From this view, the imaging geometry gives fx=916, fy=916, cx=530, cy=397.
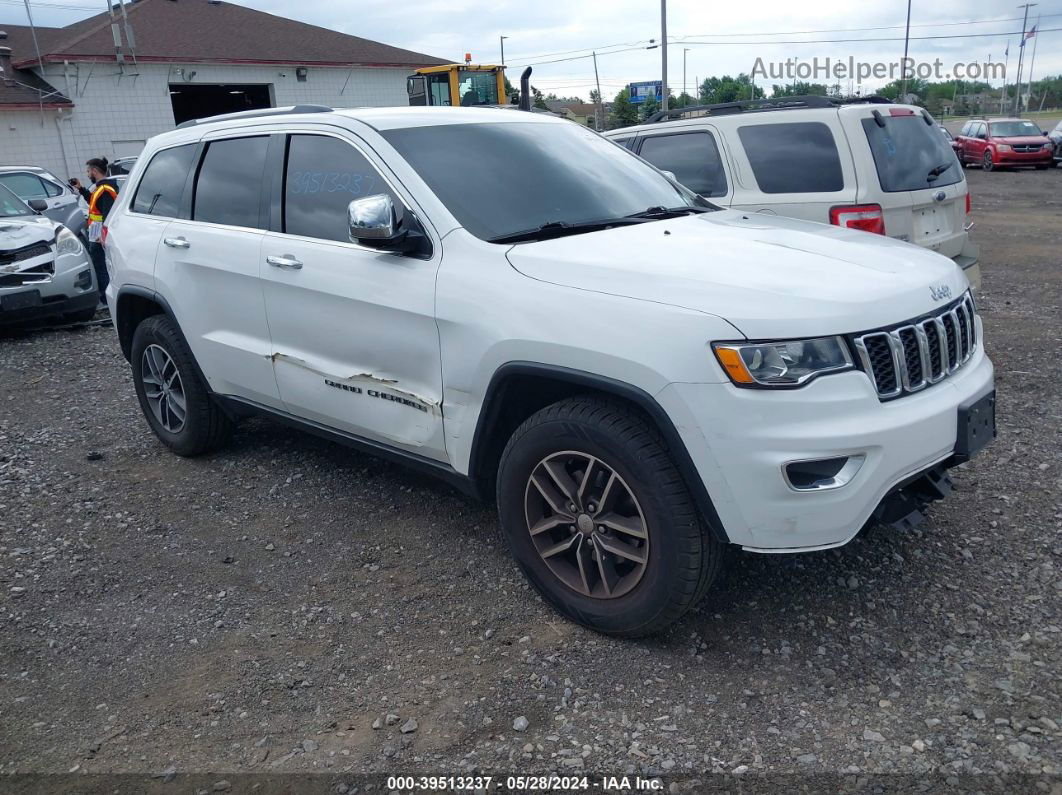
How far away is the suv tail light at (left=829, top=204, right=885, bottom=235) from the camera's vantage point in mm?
6359

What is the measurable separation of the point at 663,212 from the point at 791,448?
5.68 feet

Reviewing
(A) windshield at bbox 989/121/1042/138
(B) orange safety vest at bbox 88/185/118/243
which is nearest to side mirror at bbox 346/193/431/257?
(B) orange safety vest at bbox 88/185/118/243

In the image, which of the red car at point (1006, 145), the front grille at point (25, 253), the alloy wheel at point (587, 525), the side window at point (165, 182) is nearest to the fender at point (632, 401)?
the alloy wheel at point (587, 525)

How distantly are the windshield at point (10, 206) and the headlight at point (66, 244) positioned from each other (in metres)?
0.61

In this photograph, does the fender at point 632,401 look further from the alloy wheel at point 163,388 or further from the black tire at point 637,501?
the alloy wheel at point 163,388

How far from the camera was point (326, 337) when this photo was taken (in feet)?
13.6

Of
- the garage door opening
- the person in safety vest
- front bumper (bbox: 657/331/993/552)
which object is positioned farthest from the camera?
the garage door opening

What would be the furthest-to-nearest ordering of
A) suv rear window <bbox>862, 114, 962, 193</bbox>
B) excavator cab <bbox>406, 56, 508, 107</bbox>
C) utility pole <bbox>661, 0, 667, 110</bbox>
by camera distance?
utility pole <bbox>661, 0, 667, 110</bbox> → excavator cab <bbox>406, 56, 508, 107</bbox> → suv rear window <bbox>862, 114, 962, 193</bbox>

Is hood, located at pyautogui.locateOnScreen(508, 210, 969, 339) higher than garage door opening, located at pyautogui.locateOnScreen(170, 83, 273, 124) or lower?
lower

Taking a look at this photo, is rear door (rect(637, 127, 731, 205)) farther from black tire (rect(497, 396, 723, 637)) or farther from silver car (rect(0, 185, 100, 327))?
silver car (rect(0, 185, 100, 327))

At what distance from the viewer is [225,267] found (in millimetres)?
4656

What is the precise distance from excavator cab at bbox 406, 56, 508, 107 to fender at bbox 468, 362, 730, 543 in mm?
20405

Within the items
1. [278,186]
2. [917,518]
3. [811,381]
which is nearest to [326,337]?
[278,186]

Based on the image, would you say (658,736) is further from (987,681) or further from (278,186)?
(278,186)
